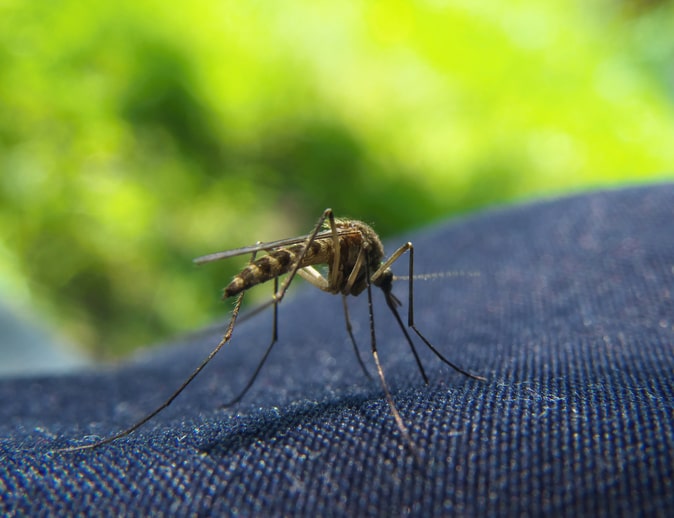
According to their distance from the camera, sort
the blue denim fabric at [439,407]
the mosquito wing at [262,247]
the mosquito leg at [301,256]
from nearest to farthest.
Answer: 1. the blue denim fabric at [439,407]
2. the mosquito wing at [262,247]
3. the mosquito leg at [301,256]

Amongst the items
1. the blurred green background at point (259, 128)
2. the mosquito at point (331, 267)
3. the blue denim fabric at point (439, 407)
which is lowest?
the blue denim fabric at point (439, 407)

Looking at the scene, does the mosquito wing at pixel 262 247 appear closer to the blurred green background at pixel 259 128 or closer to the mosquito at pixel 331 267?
the mosquito at pixel 331 267

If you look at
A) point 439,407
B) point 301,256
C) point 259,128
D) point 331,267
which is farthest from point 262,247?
point 259,128

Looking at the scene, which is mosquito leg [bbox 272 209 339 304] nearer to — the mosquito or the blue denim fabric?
the mosquito

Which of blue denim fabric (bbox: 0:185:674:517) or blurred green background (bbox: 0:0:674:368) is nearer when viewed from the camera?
blue denim fabric (bbox: 0:185:674:517)

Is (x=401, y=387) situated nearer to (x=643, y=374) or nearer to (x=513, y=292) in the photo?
(x=643, y=374)

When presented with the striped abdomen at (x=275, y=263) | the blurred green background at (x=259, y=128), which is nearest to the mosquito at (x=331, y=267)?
the striped abdomen at (x=275, y=263)

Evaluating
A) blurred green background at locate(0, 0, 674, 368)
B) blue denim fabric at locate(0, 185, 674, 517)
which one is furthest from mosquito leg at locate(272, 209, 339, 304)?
blurred green background at locate(0, 0, 674, 368)
